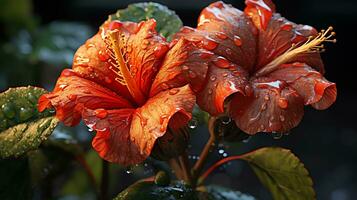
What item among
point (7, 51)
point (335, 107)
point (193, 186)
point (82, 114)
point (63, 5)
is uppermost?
point (82, 114)

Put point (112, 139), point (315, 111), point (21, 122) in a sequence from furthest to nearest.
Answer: point (315, 111), point (21, 122), point (112, 139)

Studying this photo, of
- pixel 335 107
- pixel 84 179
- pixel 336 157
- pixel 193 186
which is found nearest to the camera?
pixel 193 186

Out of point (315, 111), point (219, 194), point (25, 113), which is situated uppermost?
point (25, 113)

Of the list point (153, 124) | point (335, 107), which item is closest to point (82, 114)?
point (153, 124)

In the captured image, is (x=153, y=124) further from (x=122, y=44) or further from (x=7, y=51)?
(x=7, y=51)

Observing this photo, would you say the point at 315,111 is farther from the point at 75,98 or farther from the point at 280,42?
the point at 75,98

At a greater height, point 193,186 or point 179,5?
point 193,186

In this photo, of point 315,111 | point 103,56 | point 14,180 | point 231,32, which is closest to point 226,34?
point 231,32

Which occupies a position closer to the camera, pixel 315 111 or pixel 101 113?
pixel 101 113
